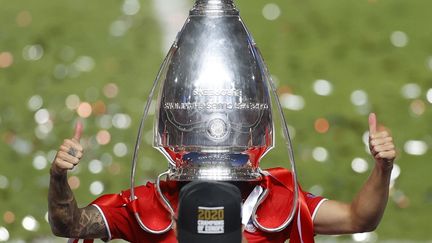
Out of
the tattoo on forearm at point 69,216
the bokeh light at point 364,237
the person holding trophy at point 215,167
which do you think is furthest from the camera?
the bokeh light at point 364,237

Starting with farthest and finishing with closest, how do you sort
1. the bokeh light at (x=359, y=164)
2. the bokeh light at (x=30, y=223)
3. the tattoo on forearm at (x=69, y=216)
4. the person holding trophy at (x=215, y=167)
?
the bokeh light at (x=359, y=164) < the bokeh light at (x=30, y=223) < the tattoo on forearm at (x=69, y=216) < the person holding trophy at (x=215, y=167)

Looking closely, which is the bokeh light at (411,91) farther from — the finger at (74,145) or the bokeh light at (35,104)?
the finger at (74,145)

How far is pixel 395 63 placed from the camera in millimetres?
7785

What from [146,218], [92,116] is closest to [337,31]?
[92,116]

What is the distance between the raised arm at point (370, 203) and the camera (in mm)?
4242

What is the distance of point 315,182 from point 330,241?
42 cm

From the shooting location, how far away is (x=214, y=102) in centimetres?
394

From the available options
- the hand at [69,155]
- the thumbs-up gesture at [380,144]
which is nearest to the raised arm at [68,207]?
the hand at [69,155]

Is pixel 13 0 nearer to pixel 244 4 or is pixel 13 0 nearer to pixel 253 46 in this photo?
pixel 244 4

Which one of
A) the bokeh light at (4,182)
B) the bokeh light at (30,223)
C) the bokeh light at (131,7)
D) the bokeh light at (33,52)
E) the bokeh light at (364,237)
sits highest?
the bokeh light at (131,7)

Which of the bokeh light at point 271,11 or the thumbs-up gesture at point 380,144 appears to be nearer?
the thumbs-up gesture at point 380,144

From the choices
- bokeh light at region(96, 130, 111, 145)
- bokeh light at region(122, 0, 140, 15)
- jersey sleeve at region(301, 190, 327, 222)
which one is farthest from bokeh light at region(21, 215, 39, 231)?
jersey sleeve at region(301, 190, 327, 222)

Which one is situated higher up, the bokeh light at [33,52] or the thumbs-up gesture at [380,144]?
the bokeh light at [33,52]

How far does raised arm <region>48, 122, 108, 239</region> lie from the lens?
419cm
